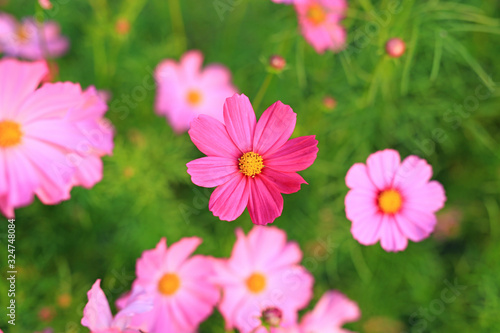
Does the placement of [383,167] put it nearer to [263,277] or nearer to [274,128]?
[274,128]

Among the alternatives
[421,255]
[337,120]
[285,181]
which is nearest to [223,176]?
[285,181]

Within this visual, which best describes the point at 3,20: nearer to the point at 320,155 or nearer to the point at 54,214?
the point at 54,214

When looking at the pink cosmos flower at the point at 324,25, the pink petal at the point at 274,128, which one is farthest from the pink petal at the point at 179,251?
the pink cosmos flower at the point at 324,25

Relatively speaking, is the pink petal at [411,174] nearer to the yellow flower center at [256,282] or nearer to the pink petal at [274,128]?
the pink petal at [274,128]

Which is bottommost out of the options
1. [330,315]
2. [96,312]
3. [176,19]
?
[96,312]

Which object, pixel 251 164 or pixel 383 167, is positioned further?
pixel 383 167

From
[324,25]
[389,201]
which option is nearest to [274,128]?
[389,201]

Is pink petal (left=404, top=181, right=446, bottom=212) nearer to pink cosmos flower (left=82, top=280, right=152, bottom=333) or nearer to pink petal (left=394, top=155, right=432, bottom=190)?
pink petal (left=394, top=155, right=432, bottom=190)

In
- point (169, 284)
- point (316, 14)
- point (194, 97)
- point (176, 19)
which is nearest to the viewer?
point (169, 284)
